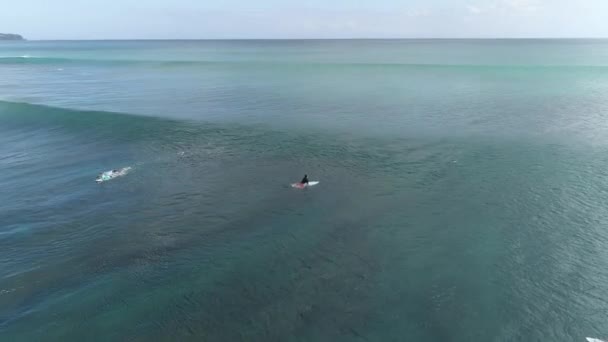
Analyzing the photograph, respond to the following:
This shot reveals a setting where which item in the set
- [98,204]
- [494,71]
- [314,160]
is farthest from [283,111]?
[494,71]

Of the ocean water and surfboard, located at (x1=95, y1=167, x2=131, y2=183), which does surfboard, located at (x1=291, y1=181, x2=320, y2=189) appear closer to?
the ocean water

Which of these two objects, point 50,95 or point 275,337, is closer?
Result: point 275,337

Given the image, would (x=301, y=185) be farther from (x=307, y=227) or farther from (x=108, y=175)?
(x=108, y=175)

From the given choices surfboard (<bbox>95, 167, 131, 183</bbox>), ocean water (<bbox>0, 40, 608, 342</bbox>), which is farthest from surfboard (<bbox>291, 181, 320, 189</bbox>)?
surfboard (<bbox>95, 167, 131, 183</bbox>)

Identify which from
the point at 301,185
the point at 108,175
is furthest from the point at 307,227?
the point at 108,175

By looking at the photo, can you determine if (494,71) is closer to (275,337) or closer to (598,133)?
(598,133)

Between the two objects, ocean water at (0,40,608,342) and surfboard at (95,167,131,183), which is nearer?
ocean water at (0,40,608,342)

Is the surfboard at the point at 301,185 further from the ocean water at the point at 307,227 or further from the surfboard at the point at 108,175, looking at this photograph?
the surfboard at the point at 108,175

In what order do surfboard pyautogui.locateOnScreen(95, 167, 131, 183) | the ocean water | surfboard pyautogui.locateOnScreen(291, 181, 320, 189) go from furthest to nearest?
surfboard pyautogui.locateOnScreen(95, 167, 131, 183) → surfboard pyautogui.locateOnScreen(291, 181, 320, 189) → the ocean water

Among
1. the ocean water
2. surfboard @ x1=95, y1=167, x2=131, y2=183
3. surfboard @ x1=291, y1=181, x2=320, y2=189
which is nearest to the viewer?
the ocean water
